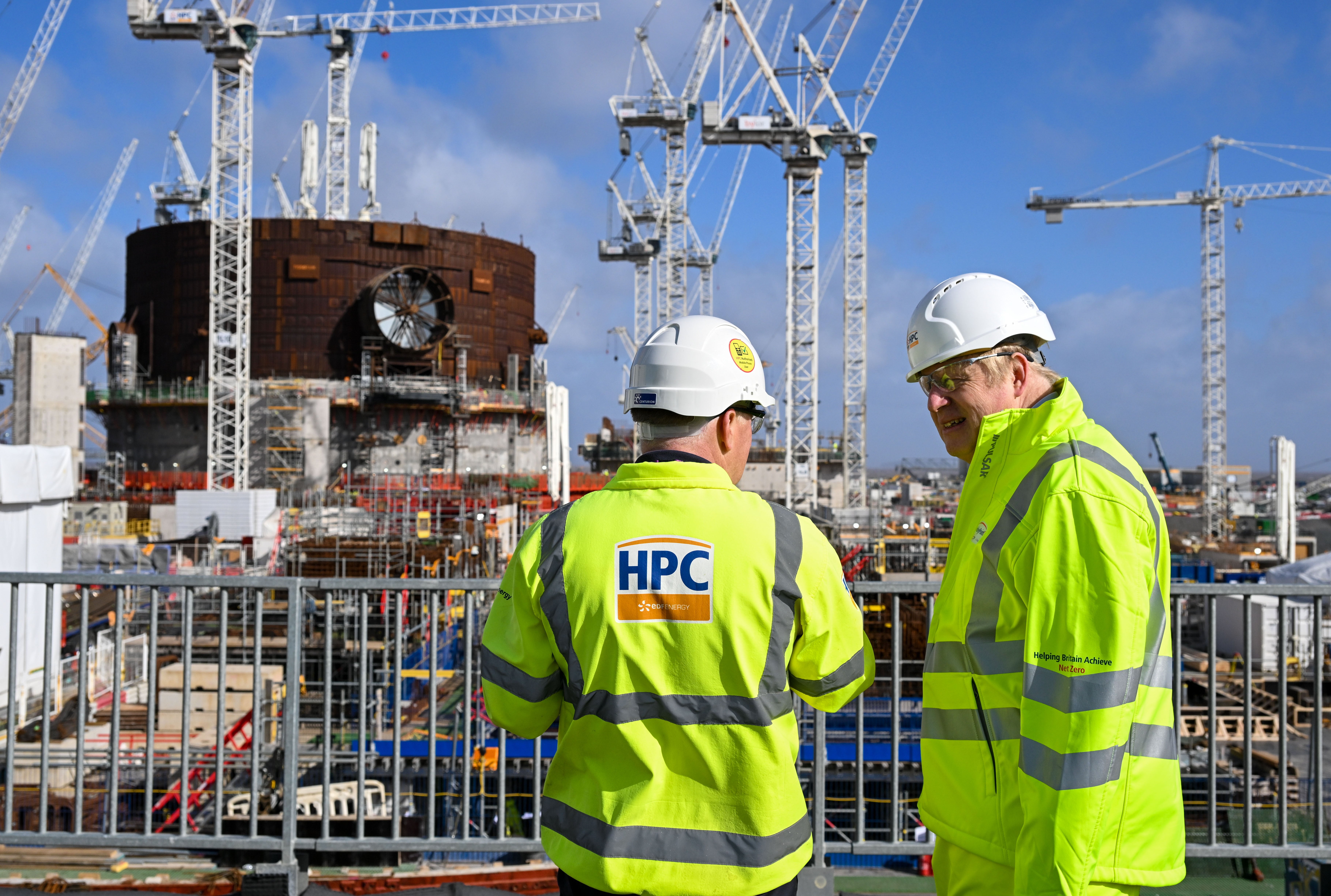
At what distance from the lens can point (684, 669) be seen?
75.4 inches

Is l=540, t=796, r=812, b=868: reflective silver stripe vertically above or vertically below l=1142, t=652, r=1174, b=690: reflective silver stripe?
below

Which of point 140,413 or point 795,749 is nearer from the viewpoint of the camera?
point 795,749

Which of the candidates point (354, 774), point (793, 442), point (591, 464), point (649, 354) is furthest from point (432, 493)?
point (649, 354)

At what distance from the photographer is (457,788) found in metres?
11.8

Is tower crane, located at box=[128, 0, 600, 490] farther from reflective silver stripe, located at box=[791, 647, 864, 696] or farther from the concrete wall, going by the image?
reflective silver stripe, located at box=[791, 647, 864, 696]

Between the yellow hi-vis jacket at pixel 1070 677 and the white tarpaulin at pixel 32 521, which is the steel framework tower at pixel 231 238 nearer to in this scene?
the white tarpaulin at pixel 32 521

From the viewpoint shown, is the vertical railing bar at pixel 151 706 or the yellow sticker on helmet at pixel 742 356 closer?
the yellow sticker on helmet at pixel 742 356

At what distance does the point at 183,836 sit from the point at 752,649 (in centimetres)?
292

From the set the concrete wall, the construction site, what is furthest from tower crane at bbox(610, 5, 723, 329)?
the concrete wall

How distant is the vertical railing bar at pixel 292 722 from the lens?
3568mm

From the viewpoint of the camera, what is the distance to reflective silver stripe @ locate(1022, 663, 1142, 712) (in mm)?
1787

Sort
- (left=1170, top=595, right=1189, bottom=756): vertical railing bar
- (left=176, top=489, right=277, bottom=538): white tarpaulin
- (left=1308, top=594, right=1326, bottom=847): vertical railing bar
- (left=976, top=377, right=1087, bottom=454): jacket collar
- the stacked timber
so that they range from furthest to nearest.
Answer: (left=176, top=489, right=277, bottom=538): white tarpaulin → the stacked timber → (left=1308, top=594, right=1326, bottom=847): vertical railing bar → (left=1170, top=595, right=1189, bottom=756): vertical railing bar → (left=976, top=377, right=1087, bottom=454): jacket collar

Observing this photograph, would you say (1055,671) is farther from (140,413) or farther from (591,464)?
(591,464)

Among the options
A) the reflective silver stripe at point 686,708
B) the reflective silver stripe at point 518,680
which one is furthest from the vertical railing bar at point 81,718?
the reflective silver stripe at point 686,708
